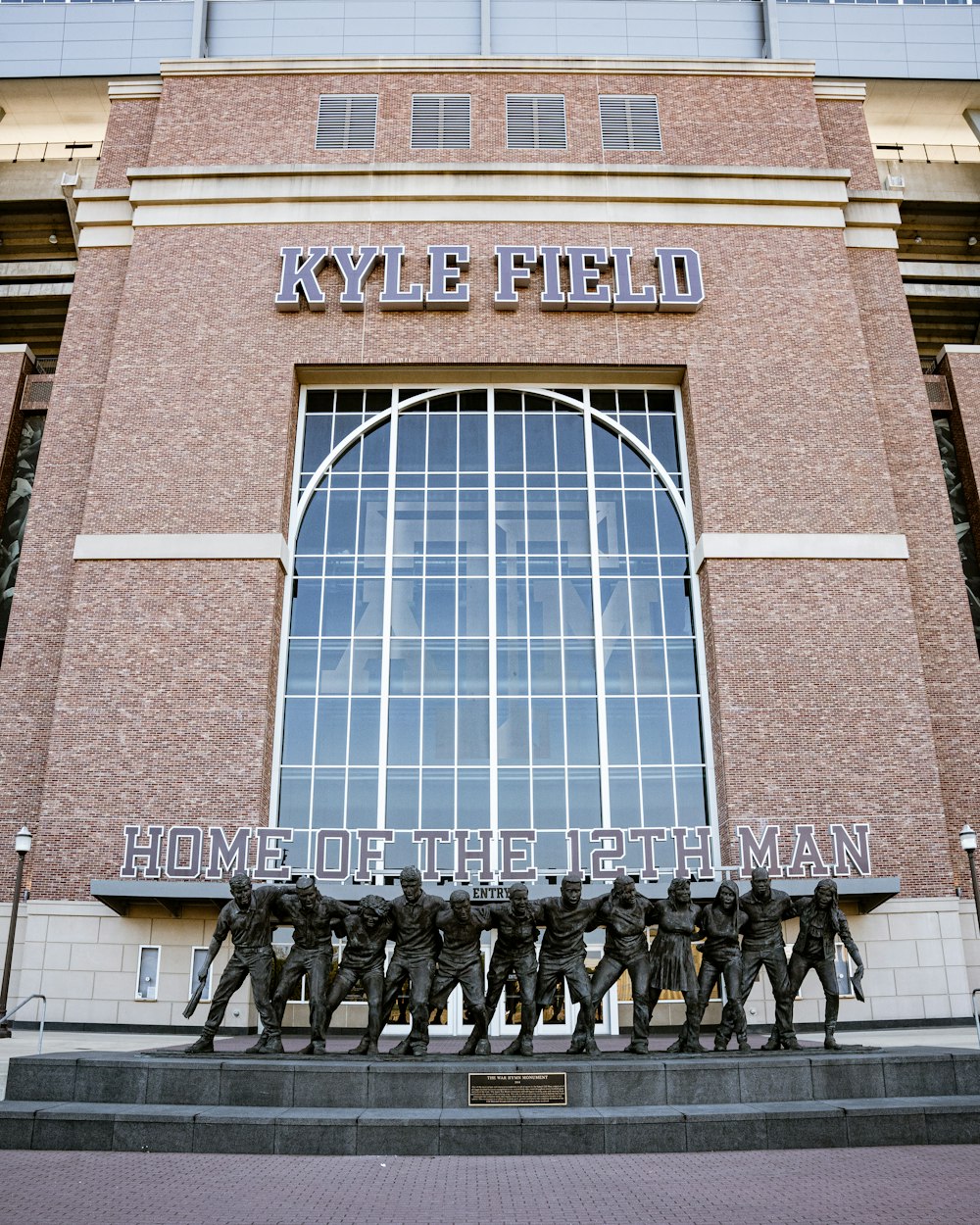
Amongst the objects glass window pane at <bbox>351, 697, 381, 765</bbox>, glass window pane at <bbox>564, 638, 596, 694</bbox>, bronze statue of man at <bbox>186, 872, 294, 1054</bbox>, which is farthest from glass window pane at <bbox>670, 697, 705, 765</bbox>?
bronze statue of man at <bbox>186, 872, 294, 1054</bbox>

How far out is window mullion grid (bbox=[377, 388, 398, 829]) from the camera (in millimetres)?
22062

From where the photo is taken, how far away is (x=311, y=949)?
12.8m

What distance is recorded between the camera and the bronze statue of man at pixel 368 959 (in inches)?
490

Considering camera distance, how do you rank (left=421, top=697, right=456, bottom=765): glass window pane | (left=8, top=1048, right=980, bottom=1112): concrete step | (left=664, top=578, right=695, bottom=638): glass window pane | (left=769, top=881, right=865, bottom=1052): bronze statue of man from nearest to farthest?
(left=8, top=1048, right=980, bottom=1112): concrete step, (left=769, top=881, right=865, bottom=1052): bronze statue of man, (left=421, top=697, right=456, bottom=765): glass window pane, (left=664, top=578, right=695, bottom=638): glass window pane

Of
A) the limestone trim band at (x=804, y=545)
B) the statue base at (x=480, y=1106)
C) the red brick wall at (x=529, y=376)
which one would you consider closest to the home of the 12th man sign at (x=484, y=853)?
the red brick wall at (x=529, y=376)

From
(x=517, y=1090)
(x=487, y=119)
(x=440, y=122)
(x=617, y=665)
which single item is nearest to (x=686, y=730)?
(x=617, y=665)

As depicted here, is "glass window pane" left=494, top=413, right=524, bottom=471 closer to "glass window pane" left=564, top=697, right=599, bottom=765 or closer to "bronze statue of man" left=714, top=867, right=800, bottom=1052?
"glass window pane" left=564, top=697, right=599, bottom=765

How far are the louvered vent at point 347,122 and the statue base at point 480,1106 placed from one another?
73.8 feet

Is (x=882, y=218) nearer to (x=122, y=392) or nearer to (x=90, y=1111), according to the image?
(x=122, y=392)

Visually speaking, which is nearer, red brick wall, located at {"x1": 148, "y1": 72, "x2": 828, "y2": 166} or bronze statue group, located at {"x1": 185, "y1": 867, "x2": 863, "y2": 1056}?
bronze statue group, located at {"x1": 185, "y1": 867, "x2": 863, "y2": 1056}

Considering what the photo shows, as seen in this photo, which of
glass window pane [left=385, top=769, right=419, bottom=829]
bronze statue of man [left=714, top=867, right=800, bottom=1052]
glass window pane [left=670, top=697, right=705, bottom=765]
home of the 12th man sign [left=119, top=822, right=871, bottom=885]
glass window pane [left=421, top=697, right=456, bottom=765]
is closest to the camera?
bronze statue of man [left=714, top=867, right=800, bottom=1052]

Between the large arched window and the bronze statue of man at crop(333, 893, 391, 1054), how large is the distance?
8506 mm

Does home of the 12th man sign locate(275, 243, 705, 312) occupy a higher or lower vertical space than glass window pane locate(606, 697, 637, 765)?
higher

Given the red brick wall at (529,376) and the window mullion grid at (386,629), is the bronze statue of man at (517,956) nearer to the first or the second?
the window mullion grid at (386,629)
